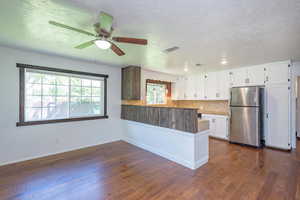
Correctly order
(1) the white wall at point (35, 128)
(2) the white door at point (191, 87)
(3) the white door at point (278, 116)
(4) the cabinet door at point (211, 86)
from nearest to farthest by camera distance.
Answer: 1. (1) the white wall at point (35, 128)
2. (3) the white door at point (278, 116)
3. (4) the cabinet door at point (211, 86)
4. (2) the white door at point (191, 87)

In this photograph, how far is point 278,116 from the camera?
12.6ft

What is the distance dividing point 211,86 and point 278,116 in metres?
2.03

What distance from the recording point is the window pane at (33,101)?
3.22 metres

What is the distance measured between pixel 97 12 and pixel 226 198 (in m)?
2.94

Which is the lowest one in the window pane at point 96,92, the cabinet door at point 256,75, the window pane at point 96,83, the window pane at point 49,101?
the window pane at point 49,101

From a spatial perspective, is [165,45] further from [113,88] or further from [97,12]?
[113,88]

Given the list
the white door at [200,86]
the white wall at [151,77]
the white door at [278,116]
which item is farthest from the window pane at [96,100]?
the white door at [278,116]

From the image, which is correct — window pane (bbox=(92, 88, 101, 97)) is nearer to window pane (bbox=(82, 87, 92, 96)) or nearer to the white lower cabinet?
window pane (bbox=(82, 87, 92, 96))

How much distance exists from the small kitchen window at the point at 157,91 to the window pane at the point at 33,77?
314cm

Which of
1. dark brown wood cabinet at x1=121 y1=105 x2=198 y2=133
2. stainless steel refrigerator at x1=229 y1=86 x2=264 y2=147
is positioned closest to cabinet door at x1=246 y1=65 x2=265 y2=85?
stainless steel refrigerator at x1=229 y1=86 x2=264 y2=147

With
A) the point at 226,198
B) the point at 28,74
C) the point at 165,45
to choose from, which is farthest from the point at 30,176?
the point at 165,45

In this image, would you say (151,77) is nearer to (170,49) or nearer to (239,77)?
(170,49)

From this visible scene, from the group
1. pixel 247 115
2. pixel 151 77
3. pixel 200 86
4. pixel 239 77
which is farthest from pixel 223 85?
pixel 151 77

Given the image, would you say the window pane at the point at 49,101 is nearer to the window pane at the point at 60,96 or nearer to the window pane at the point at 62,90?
the window pane at the point at 60,96
